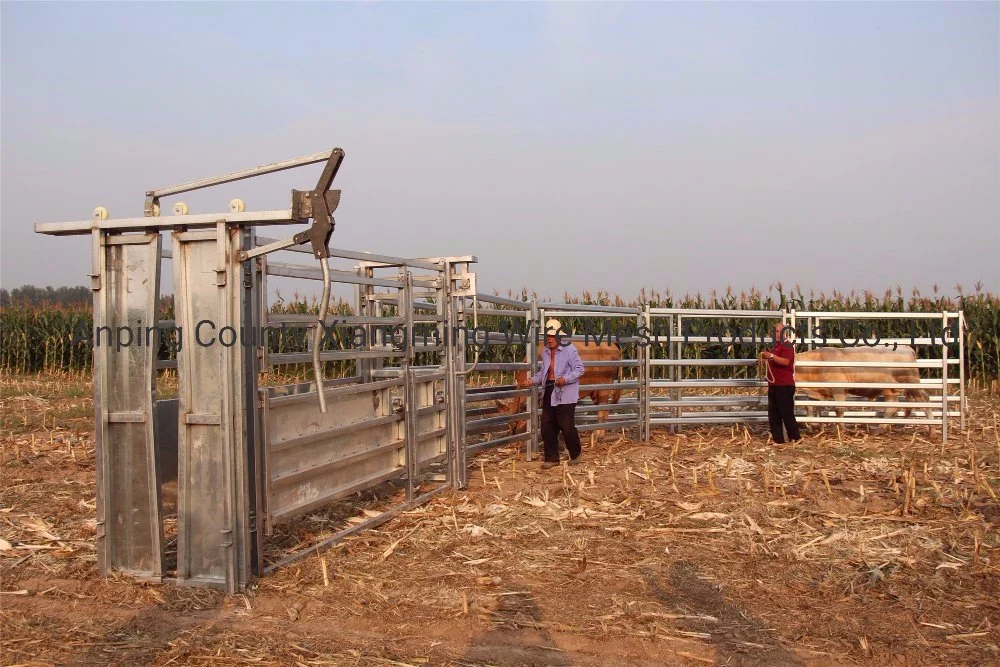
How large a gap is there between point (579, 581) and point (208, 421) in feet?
8.74

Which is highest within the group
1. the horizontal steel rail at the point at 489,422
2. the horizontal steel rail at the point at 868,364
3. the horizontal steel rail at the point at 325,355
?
the horizontal steel rail at the point at 325,355

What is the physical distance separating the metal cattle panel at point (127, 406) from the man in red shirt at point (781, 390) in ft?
28.0

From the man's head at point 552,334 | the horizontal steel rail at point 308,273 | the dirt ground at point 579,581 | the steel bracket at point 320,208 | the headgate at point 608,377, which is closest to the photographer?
the dirt ground at point 579,581

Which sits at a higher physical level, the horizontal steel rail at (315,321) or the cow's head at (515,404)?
the horizontal steel rail at (315,321)

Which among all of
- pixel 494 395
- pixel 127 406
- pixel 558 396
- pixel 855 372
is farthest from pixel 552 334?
pixel 127 406

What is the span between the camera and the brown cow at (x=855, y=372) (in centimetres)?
1268

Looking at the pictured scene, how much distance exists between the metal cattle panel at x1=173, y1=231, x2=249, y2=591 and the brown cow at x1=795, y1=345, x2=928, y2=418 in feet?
30.1

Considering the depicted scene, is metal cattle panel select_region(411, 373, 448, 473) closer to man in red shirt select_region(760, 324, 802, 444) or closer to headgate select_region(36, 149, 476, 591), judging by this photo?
headgate select_region(36, 149, 476, 591)

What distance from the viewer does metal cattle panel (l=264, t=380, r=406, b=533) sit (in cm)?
613

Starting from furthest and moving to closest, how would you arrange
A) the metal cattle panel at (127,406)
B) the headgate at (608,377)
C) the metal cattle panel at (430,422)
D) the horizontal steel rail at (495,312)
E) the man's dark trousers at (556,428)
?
the headgate at (608,377)
the man's dark trousers at (556,428)
the horizontal steel rail at (495,312)
the metal cattle panel at (430,422)
the metal cattle panel at (127,406)

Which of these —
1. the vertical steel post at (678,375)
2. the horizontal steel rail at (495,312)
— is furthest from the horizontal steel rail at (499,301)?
the vertical steel post at (678,375)

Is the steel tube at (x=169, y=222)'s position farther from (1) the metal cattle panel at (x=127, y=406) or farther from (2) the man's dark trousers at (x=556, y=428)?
(2) the man's dark trousers at (x=556, y=428)

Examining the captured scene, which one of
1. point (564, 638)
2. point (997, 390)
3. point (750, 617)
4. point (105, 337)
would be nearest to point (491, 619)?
point (564, 638)

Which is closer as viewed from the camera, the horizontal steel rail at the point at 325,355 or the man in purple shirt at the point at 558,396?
the horizontal steel rail at the point at 325,355
